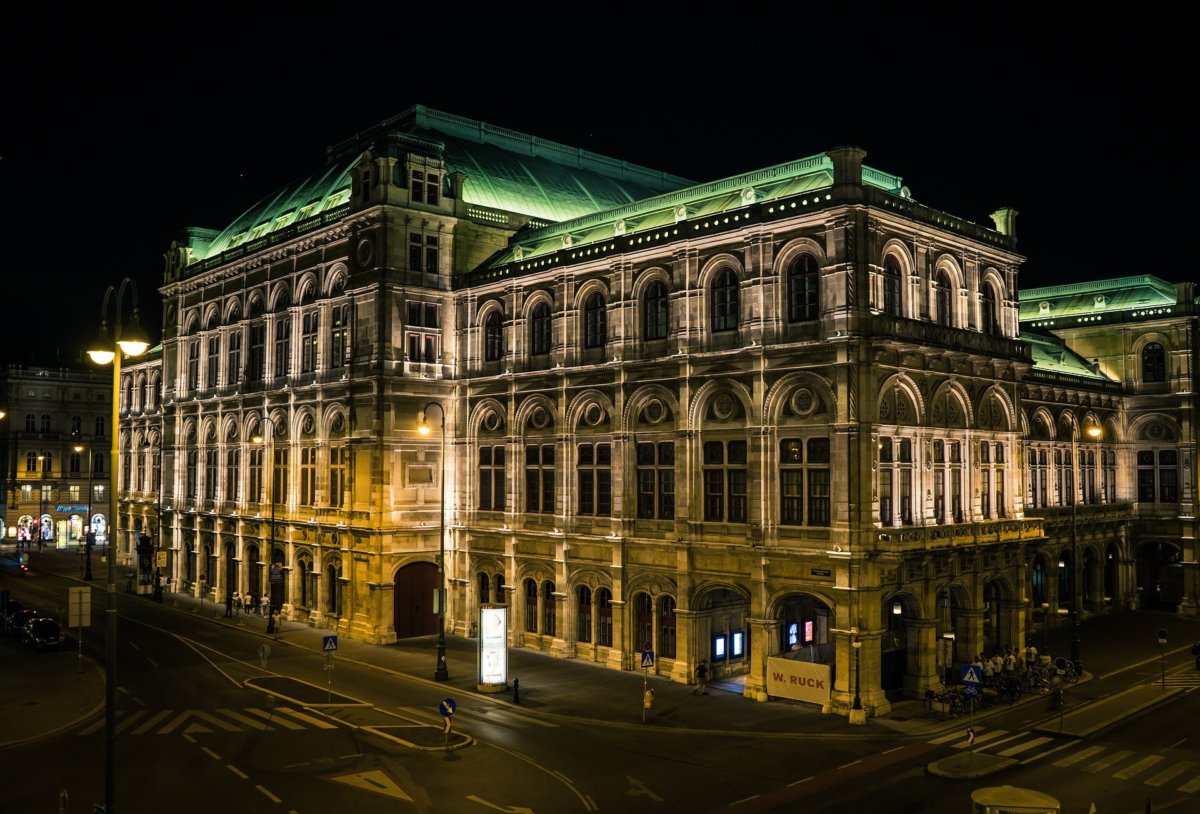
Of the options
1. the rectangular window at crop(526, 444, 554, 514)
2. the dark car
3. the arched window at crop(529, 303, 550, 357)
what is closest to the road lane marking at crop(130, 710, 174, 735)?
the dark car

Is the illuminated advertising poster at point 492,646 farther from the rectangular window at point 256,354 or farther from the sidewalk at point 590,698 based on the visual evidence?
the rectangular window at point 256,354

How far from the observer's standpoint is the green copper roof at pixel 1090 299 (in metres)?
66.6

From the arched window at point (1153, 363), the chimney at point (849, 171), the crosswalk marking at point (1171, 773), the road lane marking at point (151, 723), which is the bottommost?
the crosswalk marking at point (1171, 773)

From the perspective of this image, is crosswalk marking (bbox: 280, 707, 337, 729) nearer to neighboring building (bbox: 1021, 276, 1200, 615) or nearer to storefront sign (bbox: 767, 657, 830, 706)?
storefront sign (bbox: 767, 657, 830, 706)

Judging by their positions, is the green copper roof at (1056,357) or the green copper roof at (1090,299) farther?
the green copper roof at (1090,299)

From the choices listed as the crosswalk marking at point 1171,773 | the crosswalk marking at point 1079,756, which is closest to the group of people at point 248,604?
the crosswalk marking at point 1079,756

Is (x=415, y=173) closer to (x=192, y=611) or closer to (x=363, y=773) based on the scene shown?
(x=192, y=611)

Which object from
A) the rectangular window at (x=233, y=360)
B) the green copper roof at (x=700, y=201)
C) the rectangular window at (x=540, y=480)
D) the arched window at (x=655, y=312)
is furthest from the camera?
the rectangular window at (x=233, y=360)

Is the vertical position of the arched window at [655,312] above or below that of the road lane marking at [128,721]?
above

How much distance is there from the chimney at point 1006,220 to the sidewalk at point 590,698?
2097 centimetres

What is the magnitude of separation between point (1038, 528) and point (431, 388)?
3160 cm

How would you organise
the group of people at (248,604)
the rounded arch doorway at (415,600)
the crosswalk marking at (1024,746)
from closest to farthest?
the crosswalk marking at (1024,746)
the rounded arch doorway at (415,600)
the group of people at (248,604)

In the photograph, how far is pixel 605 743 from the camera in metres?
32.3

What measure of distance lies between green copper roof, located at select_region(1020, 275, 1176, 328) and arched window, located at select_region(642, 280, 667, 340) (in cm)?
3878
